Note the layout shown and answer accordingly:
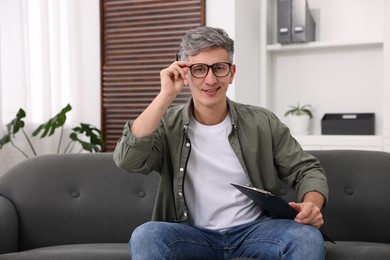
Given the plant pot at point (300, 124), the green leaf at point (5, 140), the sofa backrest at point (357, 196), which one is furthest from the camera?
the plant pot at point (300, 124)

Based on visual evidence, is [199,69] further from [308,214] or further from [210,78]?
[308,214]

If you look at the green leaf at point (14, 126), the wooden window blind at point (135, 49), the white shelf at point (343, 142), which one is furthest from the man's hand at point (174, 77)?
the wooden window blind at point (135, 49)

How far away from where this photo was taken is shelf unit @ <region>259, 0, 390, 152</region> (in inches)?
178

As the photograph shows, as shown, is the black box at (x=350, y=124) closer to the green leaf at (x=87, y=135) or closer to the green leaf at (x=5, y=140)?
the green leaf at (x=87, y=135)

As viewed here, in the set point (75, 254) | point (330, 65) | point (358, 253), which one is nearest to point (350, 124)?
point (330, 65)

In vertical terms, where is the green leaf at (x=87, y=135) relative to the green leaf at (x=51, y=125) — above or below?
below

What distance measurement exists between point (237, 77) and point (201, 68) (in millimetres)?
2296

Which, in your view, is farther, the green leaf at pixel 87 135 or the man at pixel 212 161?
the green leaf at pixel 87 135

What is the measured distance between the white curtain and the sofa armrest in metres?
1.69

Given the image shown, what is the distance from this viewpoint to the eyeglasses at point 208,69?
207 cm

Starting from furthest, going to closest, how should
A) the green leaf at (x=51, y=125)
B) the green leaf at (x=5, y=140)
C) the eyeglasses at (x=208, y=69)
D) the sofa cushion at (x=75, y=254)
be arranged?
the green leaf at (x=51, y=125) < the green leaf at (x=5, y=140) < the sofa cushion at (x=75, y=254) < the eyeglasses at (x=208, y=69)

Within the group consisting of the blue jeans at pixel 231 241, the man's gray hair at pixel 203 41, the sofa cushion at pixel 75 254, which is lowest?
the sofa cushion at pixel 75 254

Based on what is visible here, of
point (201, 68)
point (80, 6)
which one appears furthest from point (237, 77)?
point (201, 68)

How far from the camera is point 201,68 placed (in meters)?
2.09
